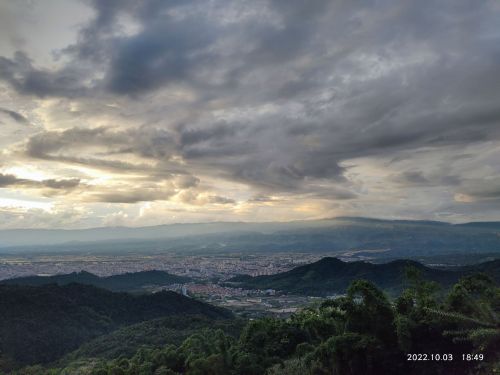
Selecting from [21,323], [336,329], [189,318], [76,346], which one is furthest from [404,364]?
[21,323]

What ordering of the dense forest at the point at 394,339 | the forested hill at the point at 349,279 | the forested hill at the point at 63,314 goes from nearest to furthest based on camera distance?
the dense forest at the point at 394,339 → the forested hill at the point at 63,314 → the forested hill at the point at 349,279

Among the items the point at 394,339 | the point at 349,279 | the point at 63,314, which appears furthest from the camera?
the point at 349,279

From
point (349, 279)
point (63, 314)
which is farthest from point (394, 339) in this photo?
point (349, 279)

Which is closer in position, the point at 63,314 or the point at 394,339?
the point at 394,339

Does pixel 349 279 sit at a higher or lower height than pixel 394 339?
lower

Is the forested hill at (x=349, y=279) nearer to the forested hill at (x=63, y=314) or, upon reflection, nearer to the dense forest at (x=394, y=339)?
the forested hill at (x=63, y=314)

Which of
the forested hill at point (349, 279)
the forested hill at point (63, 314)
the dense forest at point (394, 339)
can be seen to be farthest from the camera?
the forested hill at point (349, 279)

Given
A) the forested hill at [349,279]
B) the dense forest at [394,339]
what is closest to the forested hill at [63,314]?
the dense forest at [394,339]

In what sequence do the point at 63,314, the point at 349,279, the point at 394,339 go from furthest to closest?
the point at 349,279 < the point at 63,314 < the point at 394,339

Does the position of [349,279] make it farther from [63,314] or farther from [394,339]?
[394,339]
